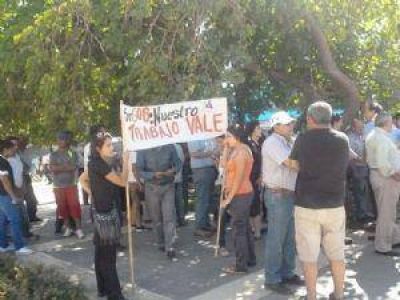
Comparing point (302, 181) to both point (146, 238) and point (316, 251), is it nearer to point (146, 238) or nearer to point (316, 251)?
point (316, 251)

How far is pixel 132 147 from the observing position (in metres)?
6.45

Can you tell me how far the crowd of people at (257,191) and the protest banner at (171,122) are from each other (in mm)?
293

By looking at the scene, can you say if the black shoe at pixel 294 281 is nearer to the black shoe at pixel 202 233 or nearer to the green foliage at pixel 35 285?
the green foliage at pixel 35 285

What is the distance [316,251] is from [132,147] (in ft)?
7.67

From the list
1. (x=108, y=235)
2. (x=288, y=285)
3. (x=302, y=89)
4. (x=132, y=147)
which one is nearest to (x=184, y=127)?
(x=132, y=147)

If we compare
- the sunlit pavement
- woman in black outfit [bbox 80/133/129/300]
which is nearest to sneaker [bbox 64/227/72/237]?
the sunlit pavement

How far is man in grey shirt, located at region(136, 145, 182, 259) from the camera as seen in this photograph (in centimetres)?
756

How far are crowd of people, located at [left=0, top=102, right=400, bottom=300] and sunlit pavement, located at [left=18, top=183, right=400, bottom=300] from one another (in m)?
0.22

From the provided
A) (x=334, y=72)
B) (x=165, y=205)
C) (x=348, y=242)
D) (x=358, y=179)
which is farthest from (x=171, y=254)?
(x=334, y=72)

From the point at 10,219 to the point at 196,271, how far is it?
2.81 metres

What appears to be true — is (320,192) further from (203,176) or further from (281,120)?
(203,176)

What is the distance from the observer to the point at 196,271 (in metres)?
6.98

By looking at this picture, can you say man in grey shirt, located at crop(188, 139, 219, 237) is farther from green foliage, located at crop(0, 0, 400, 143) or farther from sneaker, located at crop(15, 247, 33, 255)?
sneaker, located at crop(15, 247, 33, 255)

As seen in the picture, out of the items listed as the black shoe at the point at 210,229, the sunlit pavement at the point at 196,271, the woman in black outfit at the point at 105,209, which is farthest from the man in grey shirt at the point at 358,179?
the woman in black outfit at the point at 105,209
